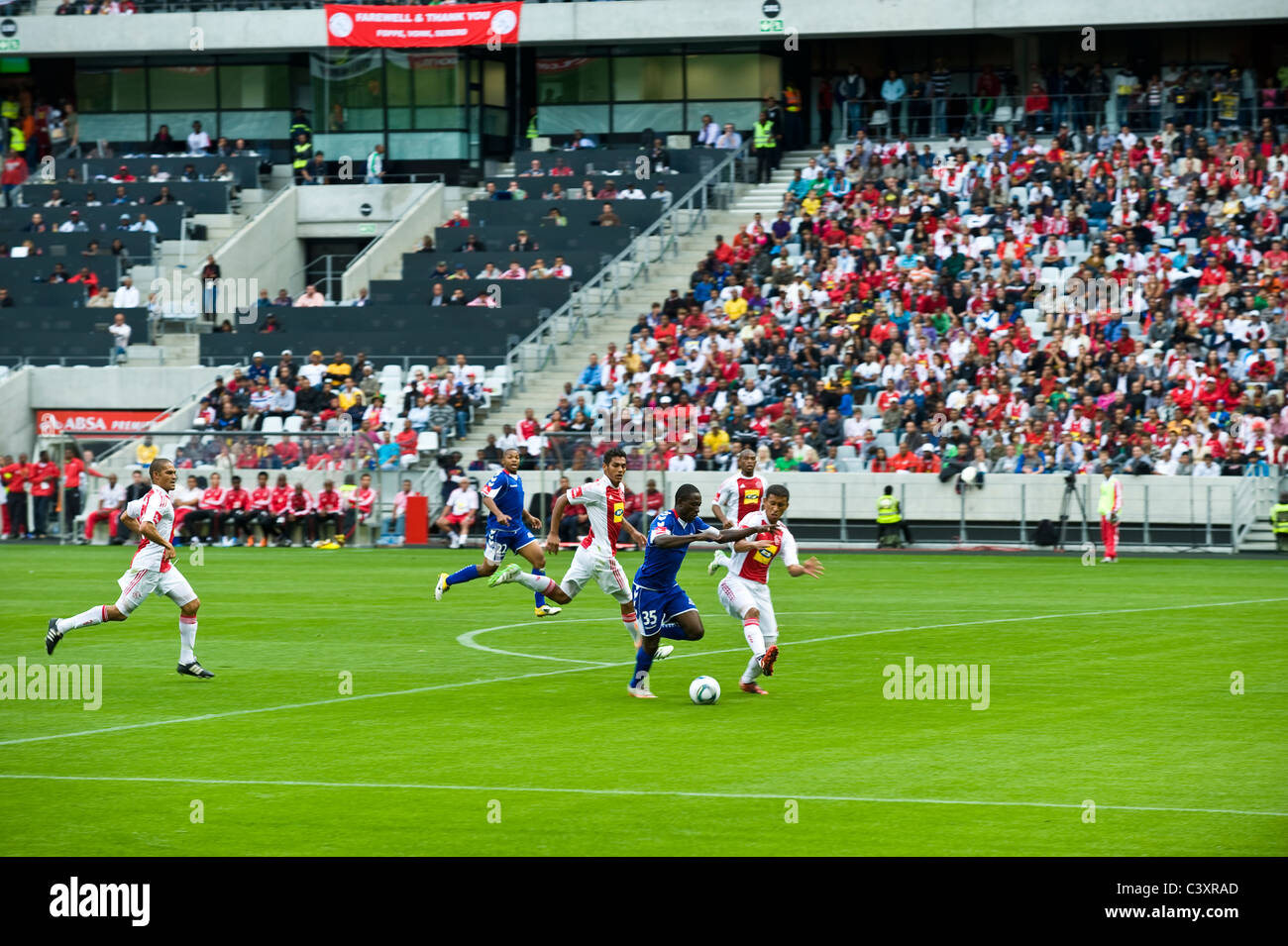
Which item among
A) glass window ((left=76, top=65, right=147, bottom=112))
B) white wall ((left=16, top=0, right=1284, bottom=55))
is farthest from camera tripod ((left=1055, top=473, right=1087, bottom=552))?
glass window ((left=76, top=65, right=147, bottom=112))

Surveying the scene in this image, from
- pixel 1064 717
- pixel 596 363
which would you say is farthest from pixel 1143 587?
pixel 596 363

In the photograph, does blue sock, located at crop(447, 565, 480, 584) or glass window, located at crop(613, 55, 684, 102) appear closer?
blue sock, located at crop(447, 565, 480, 584)

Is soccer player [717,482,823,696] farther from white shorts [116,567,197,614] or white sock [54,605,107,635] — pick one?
white sock [54,605,107,635]

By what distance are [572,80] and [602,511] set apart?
36309mm

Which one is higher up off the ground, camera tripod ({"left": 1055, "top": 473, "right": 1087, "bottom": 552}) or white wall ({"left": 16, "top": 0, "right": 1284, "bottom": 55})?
white wall ({"left": 16, "top": 0, "right": 1284, "bottom": 55})

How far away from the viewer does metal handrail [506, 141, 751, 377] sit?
42844mm

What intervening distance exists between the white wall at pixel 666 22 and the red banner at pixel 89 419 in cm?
1444

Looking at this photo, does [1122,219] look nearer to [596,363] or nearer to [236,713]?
[596,363]

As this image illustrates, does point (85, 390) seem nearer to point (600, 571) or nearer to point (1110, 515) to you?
point (1110, 515)

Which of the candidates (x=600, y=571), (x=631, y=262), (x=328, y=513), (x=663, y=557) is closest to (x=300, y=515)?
(x=328, y=513)
